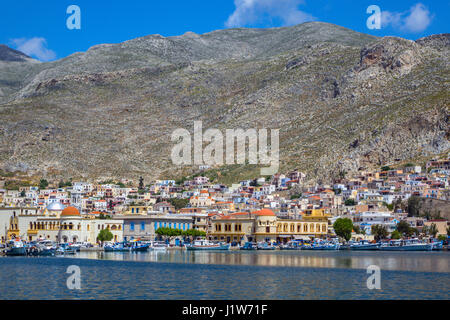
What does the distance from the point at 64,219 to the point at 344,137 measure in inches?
3080

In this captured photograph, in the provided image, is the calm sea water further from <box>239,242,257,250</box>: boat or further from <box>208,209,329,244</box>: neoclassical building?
<box>208,209,329,244</box>: neoclassical building

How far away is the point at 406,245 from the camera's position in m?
120

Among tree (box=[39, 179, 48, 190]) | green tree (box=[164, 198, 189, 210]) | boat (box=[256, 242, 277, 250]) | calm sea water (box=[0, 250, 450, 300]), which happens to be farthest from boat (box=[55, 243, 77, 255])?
tree (box=[39, 179, 48, 190])

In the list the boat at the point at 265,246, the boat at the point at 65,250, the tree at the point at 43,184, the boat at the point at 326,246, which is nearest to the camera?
the boat at the point at 65,250

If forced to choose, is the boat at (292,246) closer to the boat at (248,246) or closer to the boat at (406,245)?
the boat at (248,246)

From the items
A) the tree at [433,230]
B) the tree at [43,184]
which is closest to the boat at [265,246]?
the tree at [433,230]

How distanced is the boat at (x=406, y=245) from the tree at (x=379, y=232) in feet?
24.3

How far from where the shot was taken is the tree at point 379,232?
133 meters

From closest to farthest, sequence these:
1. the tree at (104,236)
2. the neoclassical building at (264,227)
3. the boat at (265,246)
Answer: the boat at (265,246) → the tree at (104,236) → the neoclassical building at (264,227)

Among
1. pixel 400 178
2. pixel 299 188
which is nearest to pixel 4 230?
pixel 299 188

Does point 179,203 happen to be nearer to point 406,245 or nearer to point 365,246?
point 365,246

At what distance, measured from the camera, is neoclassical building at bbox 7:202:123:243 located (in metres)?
125

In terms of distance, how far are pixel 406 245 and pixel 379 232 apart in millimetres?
12285
